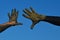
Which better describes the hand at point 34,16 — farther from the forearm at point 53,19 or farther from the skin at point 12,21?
the skin at point 12,21

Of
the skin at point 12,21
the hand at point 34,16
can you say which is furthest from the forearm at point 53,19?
the skin at point 12,21

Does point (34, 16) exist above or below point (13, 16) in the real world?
below

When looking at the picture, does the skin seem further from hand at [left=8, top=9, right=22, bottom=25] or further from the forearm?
the forearm

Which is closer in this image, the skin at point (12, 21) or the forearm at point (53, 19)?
the forearm at point (53, 19)

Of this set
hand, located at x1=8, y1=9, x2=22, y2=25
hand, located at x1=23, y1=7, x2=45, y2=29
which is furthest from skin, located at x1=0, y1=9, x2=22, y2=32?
hand, located at x1=23, y1=7, x2=45, y2=29

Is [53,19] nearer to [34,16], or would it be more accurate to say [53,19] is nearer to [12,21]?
[34,16]

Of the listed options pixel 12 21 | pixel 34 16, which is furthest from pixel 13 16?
pixel 34 16

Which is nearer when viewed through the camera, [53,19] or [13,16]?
[53,19]

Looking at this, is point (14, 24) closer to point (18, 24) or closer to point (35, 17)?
point (18, 24)

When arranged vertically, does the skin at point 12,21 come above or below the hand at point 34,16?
above

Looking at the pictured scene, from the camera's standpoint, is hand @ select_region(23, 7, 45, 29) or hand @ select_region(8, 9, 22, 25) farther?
hand @ select_region(8, 9, 22, 25)

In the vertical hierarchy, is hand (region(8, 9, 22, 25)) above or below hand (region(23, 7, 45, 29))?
above

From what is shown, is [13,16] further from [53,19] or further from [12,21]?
[53,19]

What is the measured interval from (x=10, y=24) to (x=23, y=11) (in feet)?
5.83
